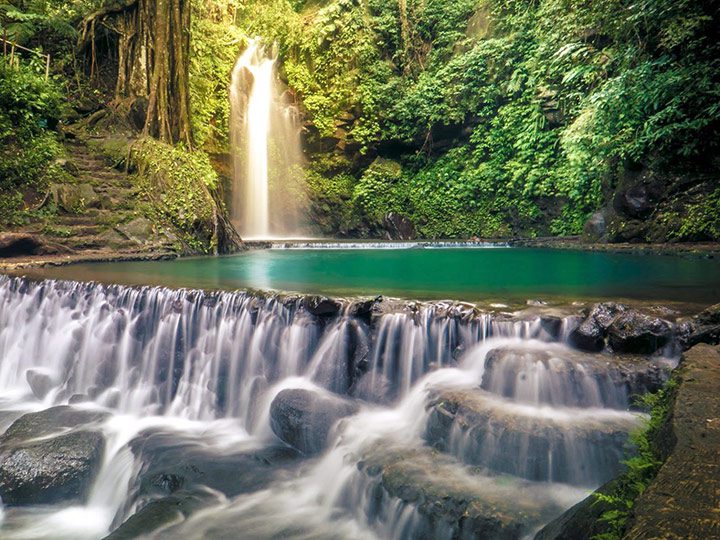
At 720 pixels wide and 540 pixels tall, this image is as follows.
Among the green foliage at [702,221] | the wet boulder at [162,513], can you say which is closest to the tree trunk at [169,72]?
the wet boulder at [162,513]

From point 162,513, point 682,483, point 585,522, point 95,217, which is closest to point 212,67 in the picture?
point 95,217

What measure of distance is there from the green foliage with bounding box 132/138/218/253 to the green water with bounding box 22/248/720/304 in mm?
1512

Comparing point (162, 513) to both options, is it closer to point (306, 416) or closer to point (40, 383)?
point (306, 416)

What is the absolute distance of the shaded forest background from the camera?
10.2m

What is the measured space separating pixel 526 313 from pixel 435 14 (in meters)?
18.3

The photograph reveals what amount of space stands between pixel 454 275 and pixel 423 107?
482 inches

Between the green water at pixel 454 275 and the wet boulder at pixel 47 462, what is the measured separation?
2668 millimetres

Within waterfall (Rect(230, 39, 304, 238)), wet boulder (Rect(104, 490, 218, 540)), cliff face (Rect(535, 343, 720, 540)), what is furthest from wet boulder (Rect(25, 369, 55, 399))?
waterfall (Rect(230, 39, 304, 238))

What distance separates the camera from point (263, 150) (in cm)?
2005

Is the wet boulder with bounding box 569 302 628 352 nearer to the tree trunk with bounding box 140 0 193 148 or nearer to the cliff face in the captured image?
the cliff face

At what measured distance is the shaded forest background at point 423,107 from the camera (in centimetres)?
1020

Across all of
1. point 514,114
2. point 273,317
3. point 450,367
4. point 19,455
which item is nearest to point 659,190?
point 514,114

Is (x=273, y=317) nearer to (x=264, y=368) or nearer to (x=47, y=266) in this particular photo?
(x=264, y=368)

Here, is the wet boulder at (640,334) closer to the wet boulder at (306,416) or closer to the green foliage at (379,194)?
the wet boulder at (306,416)
